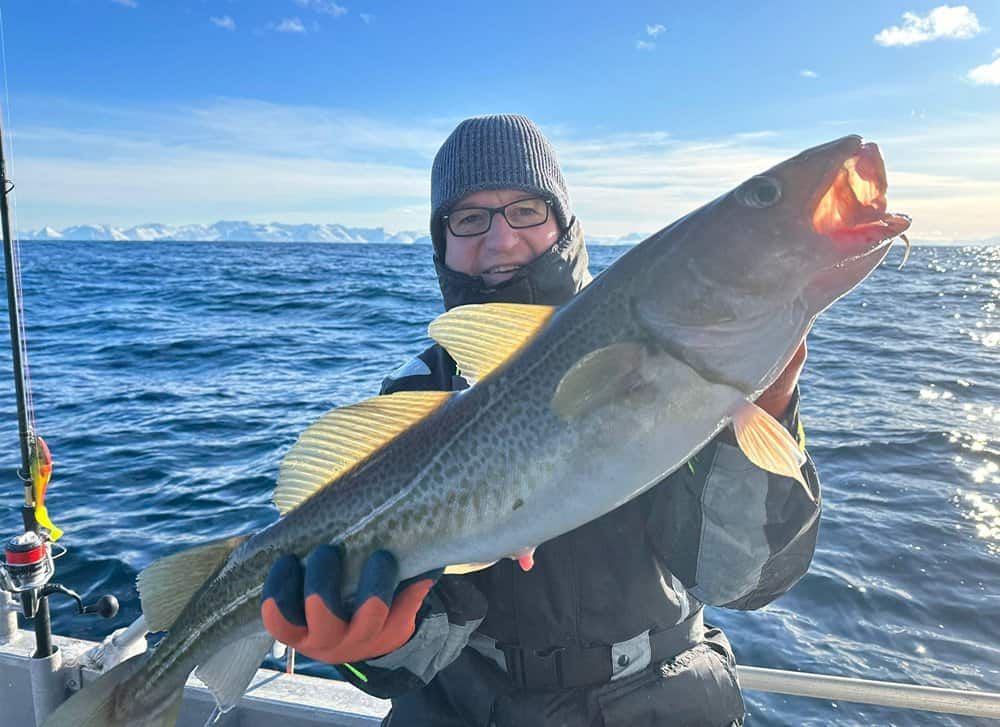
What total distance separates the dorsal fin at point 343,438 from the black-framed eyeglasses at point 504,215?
164 centimetres

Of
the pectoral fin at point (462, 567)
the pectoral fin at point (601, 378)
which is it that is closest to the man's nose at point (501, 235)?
the pectoral fin at point (601, 378)

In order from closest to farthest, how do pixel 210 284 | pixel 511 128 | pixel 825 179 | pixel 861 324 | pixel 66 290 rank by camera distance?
pixel 825 179 < pixel 511 128 < pixel 861 324 < pixel 66 290 < pixel 210 284

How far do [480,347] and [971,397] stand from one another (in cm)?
1711

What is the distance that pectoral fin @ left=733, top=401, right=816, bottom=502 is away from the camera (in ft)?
8.35

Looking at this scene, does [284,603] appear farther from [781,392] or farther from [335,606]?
[781,392]

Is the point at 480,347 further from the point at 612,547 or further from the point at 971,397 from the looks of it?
the point at 971,397

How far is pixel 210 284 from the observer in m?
43.5

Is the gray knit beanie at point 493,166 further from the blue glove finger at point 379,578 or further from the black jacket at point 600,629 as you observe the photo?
the blue glove finger at point 379,578

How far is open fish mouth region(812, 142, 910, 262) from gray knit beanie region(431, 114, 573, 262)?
2.25 metres

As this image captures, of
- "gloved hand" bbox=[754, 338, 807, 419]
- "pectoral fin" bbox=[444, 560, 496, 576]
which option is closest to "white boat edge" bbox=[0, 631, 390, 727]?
"pectoral fin" bbox=[444, 560, 496, 576]

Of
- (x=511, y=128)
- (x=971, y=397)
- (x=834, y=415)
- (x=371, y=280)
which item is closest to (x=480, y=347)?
(x=511, y=128)

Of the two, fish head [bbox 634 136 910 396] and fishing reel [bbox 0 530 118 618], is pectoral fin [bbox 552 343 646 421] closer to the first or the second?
fish head [bbox 634 136 910 396]

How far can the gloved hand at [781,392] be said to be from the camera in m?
2.77

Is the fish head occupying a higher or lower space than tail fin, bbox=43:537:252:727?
higher
